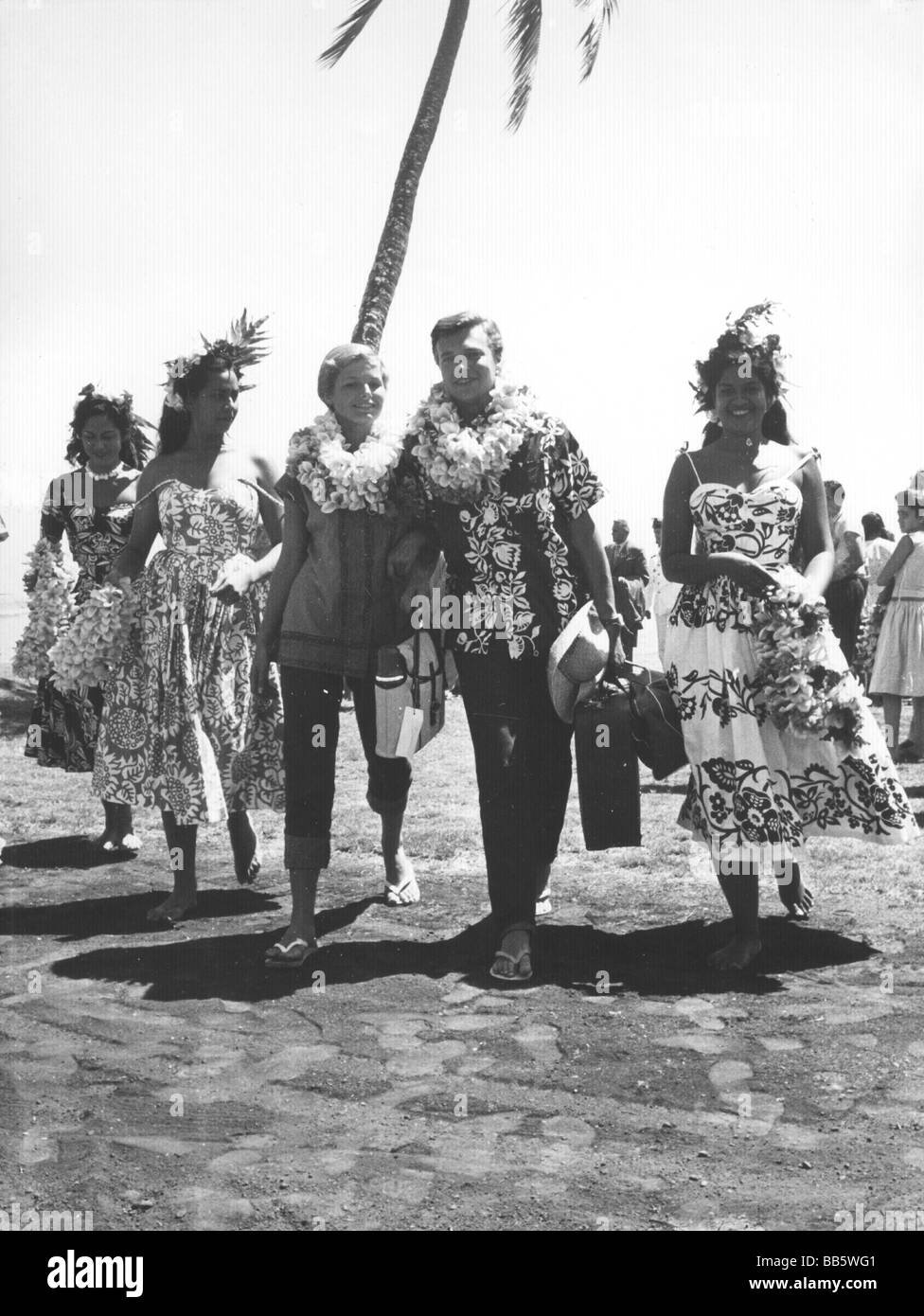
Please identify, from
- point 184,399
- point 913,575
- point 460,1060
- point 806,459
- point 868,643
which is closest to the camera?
point 460,1060

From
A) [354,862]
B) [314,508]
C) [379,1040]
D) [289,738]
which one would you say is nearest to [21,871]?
[354,862]

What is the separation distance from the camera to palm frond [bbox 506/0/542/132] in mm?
6098

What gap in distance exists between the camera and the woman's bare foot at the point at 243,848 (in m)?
6.64

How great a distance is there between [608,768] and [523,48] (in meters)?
3.10

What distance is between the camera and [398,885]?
20.8 feet

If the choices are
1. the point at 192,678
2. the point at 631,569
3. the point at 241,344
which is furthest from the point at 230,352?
the point at 631,569

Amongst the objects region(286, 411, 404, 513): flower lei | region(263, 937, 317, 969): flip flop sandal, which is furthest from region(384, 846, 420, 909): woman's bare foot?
region(286, 411, 404, 513): flower lei

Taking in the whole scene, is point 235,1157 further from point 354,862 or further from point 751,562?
point 354,862

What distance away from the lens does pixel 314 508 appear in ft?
18.1

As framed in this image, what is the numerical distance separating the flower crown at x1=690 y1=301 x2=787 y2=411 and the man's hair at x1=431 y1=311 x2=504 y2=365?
77cm

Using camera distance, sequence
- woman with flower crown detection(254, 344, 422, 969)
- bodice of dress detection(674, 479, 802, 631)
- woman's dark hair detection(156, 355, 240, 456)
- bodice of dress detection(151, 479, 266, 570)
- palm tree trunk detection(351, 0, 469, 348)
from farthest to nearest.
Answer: palm tree trunk detection(351, 0, 469, 348)
bodice of dress detection(151, 479, 266, 570)
woman's dark hair detection(156, 355, 240, 456)
woman with flower crown detection(254, 344, 422, 969)
bodice of dress detection(674, 479, 802, 631)

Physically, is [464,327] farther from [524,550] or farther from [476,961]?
[476,961]

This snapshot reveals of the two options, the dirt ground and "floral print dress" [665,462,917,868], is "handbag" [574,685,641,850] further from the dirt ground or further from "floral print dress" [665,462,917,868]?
the dirt ground
